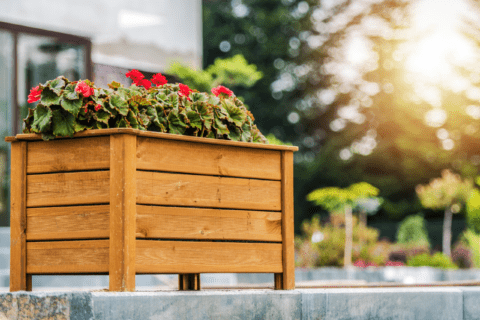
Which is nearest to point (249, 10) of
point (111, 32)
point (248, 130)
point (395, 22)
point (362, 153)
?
point (395, 22)

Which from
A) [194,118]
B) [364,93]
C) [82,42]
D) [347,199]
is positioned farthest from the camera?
[364,93]

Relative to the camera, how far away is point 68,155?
2.49m

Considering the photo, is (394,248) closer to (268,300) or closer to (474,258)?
(474,258)

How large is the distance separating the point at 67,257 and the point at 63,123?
53cm

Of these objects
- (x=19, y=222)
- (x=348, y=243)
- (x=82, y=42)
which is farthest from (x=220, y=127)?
(x=348, y=243)

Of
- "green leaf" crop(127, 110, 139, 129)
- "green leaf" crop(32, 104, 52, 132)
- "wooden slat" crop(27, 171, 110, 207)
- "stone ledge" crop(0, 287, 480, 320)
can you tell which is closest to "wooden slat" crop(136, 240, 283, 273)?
"stone ledge" crop(0, 287, 480, 320)

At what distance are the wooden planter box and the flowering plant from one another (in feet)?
0.28

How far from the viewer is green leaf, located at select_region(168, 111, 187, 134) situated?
2.68m

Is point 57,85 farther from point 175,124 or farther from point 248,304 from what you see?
point 248,304

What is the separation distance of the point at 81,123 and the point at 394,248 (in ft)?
31.3

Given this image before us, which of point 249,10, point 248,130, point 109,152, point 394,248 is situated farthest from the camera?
point 249,10

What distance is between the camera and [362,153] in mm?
18594

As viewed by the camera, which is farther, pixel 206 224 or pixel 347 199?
pixel 347 199

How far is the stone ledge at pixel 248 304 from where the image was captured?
2.09 m
